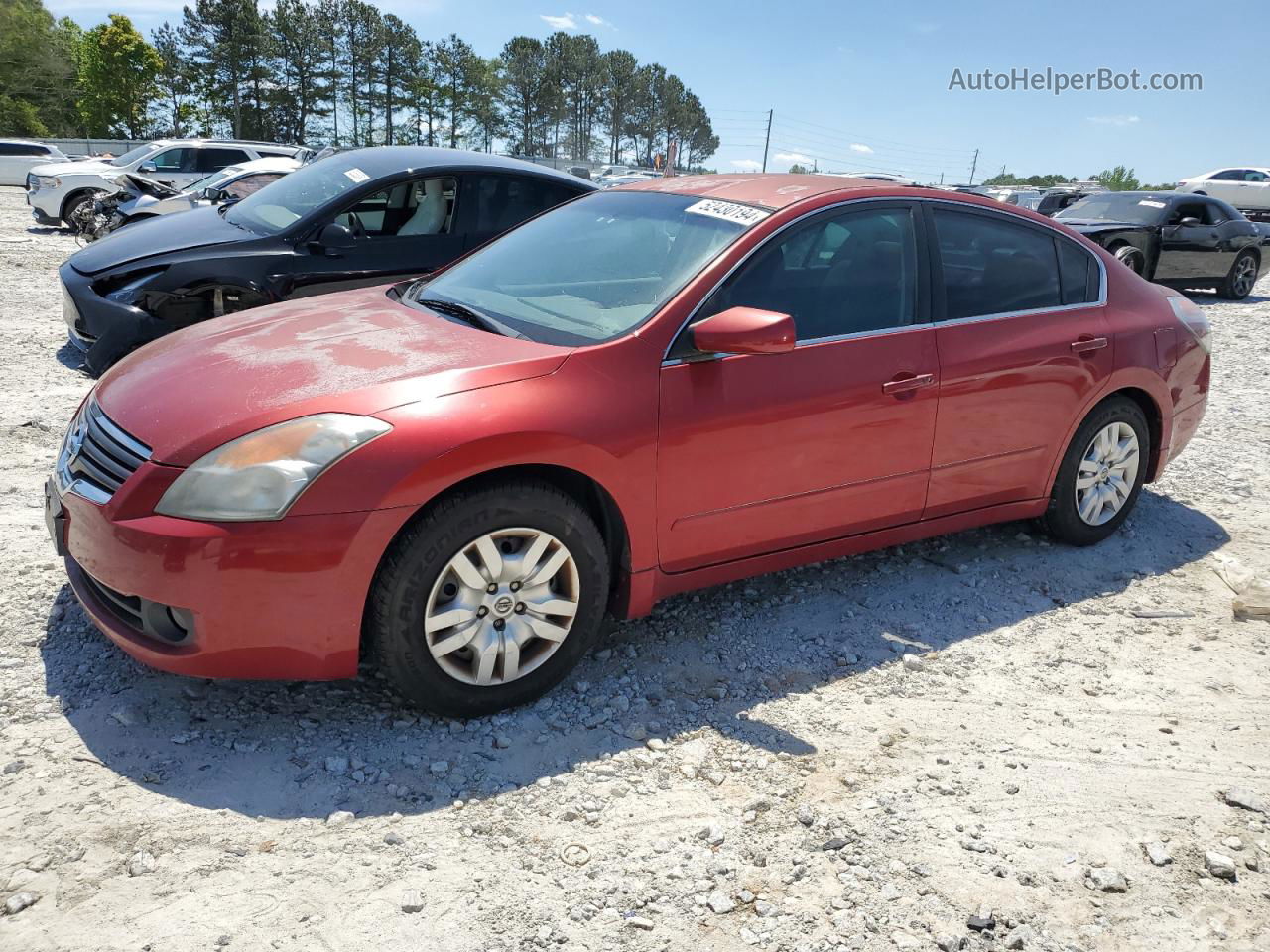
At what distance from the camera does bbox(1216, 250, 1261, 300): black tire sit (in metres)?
14.6

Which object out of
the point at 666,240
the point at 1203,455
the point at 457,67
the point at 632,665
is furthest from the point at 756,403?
the point at 457,67

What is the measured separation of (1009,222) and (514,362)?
7.97 feet

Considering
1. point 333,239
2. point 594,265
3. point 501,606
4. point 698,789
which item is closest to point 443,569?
point 501,606

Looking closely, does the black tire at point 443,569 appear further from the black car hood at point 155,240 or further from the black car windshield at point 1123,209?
the black car windshield at point 1123,209

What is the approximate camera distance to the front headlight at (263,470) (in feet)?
8.62

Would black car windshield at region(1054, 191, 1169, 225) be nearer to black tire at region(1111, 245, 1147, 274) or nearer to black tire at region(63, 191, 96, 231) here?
black tire at region(1111, 245, 1147, 274)

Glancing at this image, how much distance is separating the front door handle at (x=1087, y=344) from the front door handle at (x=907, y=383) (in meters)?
0.90

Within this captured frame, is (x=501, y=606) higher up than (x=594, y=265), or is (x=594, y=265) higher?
(x=594, y=265)

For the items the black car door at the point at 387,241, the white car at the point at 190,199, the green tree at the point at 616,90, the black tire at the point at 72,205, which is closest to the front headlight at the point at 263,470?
the black car door at the point at 387,241

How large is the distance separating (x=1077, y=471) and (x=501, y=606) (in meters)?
2.84

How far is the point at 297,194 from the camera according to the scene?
270 inches

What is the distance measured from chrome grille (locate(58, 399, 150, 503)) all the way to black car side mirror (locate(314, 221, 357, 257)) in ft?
11.3

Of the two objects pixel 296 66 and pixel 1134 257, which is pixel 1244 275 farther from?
pixel 296 66

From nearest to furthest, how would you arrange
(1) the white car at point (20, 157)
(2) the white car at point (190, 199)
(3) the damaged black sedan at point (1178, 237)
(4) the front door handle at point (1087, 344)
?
(4) the front door handle at point (1087, 344) < (2) the white car at point (190, 199) < (3) the damaged black sedan at point (1178, 237) < (1) the white car at point (20, 157)
